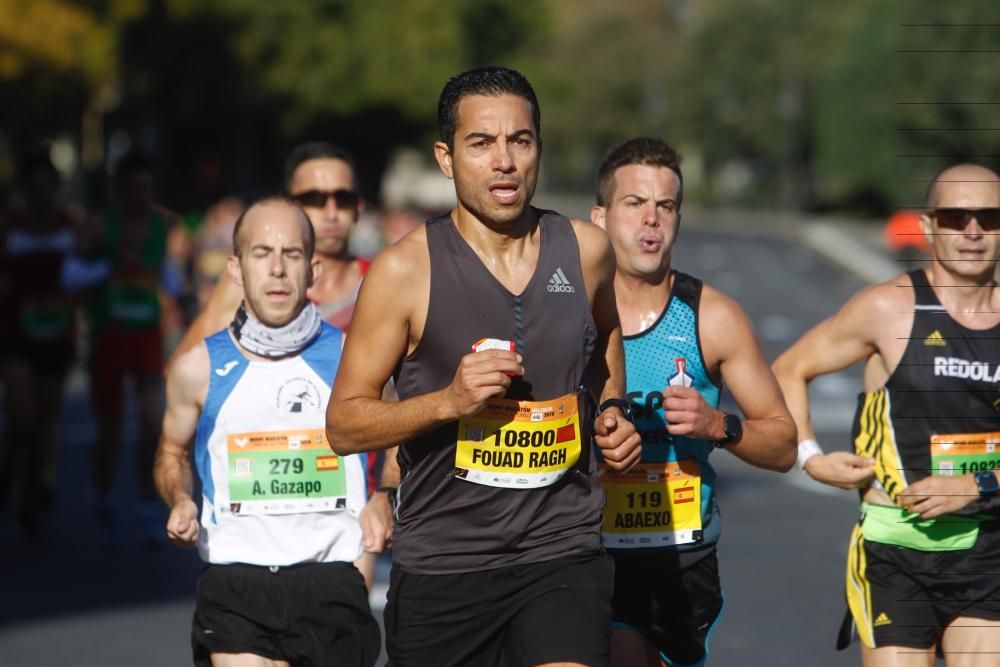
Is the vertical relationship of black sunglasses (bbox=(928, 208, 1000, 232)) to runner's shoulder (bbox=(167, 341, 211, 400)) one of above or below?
above

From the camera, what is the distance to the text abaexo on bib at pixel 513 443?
439cm

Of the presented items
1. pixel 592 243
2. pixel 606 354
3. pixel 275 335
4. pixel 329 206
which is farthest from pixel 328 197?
pixel 592 243

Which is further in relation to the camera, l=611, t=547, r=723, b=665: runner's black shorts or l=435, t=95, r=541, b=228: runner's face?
l=611, t=547, r=723, b=665: runner's black shorts

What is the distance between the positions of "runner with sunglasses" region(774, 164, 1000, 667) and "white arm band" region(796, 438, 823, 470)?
0.66 ft

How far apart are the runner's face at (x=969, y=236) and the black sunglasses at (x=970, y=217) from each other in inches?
0.4

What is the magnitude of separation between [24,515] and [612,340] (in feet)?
23.9

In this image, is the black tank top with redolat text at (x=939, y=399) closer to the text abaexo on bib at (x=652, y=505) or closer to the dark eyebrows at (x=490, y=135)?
the text abaexo on bib at (x=652, y=505)

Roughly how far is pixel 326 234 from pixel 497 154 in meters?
2.59

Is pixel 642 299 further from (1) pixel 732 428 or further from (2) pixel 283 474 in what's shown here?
(2) pixel 283 474

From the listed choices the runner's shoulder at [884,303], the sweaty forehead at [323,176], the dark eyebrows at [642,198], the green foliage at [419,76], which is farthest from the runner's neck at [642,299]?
A: the green foliage at [419,76]

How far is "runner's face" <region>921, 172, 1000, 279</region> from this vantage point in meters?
5.41

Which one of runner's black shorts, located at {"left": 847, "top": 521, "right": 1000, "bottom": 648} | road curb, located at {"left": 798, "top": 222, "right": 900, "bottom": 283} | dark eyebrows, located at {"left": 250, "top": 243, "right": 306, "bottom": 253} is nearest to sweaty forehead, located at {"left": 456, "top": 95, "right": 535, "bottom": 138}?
dark eyebrows, located at {"left": 250, "top": 243, "right": 306, "bottom": 253}

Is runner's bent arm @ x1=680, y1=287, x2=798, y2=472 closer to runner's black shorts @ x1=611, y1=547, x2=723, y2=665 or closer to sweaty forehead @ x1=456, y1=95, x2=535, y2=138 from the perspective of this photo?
runner's black shorts @ x1=611, y1=547, x2=723, y2=665

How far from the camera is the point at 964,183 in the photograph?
5453 mm
